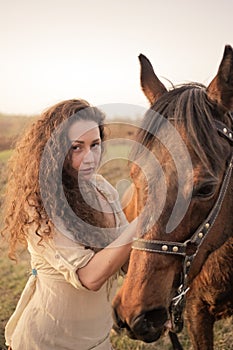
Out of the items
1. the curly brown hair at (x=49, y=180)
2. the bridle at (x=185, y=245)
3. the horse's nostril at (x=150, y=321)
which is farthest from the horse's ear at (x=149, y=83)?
the horse's nostril at (x=150, y=321)

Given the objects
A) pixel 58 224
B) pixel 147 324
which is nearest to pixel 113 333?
pixel 58 224

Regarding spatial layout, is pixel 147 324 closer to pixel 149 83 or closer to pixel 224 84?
pixel 224 84

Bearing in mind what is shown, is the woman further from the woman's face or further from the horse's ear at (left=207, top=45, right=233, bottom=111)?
the horse's ear at (left=207, top=45, right=233, bottom=111)

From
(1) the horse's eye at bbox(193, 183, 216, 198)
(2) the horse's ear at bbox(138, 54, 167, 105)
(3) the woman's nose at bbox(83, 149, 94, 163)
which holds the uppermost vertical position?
(2) the horse's ear at bbox(138, 54, 167, 105)

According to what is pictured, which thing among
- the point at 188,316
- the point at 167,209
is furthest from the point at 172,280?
the point at 188,316

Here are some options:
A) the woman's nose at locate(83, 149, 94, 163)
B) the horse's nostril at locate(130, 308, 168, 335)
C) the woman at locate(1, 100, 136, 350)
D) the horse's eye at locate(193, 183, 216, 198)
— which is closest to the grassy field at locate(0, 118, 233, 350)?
the woman's nose at locate(83, 149, 94, 163)

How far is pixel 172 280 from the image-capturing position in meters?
2.52

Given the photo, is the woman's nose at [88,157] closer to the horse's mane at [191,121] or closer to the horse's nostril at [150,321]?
the horse's mane at [191,121]

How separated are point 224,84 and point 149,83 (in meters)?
0.61

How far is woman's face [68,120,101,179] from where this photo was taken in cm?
300

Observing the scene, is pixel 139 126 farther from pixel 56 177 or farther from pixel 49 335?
pixel 49 335

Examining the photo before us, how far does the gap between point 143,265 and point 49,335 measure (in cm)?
104

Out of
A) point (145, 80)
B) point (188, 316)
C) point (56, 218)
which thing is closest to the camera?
point (56, 218)

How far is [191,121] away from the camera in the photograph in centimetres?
259
